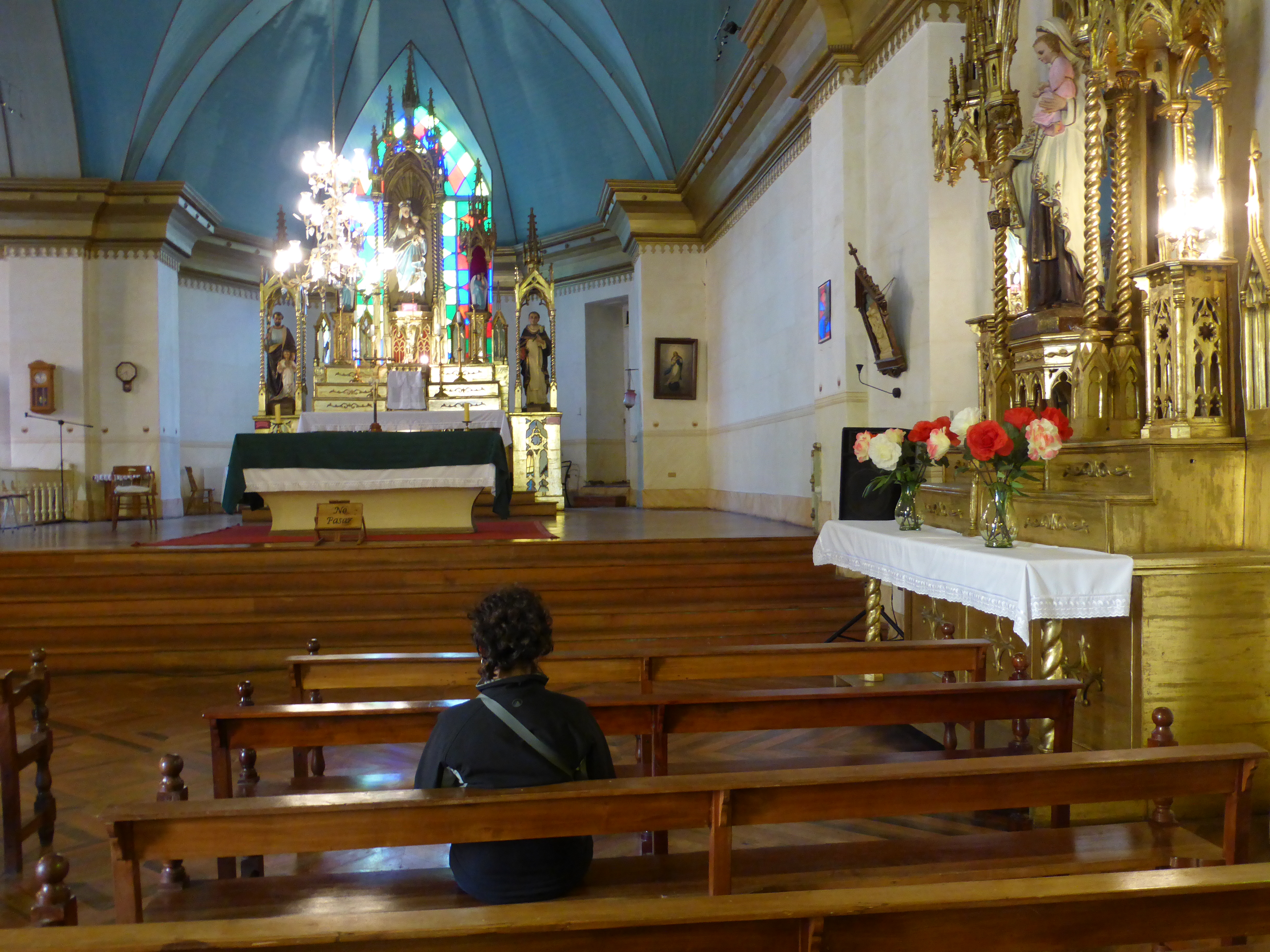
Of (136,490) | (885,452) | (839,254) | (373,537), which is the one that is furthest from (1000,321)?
(136,490)

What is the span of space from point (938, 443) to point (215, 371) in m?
14.4

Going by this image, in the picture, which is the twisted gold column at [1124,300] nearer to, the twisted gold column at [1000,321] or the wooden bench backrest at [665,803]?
the twisted gold column at [1000,321]

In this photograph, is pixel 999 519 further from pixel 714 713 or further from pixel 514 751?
pixel 514 751

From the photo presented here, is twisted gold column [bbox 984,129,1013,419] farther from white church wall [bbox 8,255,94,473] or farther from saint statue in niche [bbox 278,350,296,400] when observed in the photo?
white church wall [bbox 8,255,94,473]

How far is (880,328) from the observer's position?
719 cm

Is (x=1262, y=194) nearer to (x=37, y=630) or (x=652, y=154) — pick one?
(x=37, y=630)

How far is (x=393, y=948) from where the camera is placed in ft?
4.54

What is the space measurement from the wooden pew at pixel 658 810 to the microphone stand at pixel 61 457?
504 inches

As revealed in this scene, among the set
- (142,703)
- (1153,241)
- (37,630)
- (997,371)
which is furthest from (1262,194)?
(37,630)

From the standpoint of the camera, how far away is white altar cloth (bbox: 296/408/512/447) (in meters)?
11.2

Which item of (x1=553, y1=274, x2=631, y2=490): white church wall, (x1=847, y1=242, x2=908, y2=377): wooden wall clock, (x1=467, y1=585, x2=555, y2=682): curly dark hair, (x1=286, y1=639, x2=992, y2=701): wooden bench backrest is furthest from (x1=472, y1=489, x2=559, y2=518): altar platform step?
(x1=467, y1=585, x2=555, y2=682): curly dark hair

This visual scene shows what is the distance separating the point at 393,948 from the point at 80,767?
350cm

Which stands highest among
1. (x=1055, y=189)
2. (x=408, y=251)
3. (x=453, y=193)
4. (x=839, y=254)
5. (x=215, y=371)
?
(x=453, y=193)

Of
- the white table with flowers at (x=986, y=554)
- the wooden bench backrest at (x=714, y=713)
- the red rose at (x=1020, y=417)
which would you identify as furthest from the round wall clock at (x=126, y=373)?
the red rose at (x=1020, y=417)
